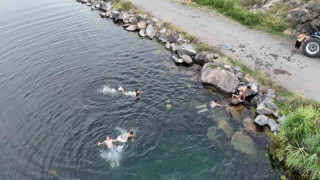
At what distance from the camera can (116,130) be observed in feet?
56.2

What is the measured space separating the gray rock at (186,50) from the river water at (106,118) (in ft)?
5.77

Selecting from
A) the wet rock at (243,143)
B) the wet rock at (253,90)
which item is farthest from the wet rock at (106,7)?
the wet rock at (243,143)

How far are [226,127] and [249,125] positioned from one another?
5.68ft

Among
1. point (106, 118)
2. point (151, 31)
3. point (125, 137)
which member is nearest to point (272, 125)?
point (125, 137)

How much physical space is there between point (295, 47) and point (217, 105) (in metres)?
10.8

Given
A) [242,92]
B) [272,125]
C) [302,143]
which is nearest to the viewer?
[302,143]

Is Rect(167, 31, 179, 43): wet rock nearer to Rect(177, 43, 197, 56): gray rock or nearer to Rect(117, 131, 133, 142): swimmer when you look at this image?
Rect(177, 43, 197, 56): gray rock

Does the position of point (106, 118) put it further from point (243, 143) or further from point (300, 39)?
point (300, 39)

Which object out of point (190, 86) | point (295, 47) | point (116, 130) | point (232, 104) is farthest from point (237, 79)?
point (116, 130)

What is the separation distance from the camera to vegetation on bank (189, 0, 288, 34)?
90.9ft

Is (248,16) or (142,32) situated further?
(142,32)

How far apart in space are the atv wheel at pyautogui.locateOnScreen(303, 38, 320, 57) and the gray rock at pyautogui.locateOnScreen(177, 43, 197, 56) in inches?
407

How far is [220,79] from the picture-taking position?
21375mm

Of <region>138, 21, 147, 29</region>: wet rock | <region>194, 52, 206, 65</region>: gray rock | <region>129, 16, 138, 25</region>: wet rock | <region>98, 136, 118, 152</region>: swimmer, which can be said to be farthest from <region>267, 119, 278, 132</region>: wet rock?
<region>129, 16, 138, 25</region>: wet rock
